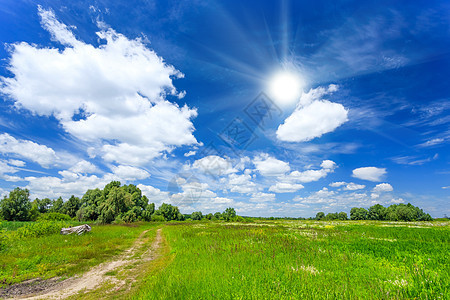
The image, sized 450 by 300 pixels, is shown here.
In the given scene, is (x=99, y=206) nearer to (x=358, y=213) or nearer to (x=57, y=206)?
(x=57, y=206)

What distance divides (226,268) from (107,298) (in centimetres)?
487

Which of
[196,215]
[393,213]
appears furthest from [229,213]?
[393,213]

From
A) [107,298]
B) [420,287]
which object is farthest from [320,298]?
[107,298]

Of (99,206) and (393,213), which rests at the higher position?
(393,213)

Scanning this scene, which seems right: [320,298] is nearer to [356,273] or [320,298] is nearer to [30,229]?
[356,273]

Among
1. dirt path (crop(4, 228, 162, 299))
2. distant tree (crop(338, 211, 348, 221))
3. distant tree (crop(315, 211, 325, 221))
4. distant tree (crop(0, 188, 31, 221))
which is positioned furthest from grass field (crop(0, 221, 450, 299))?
distant tree (crop(315, 211, 325, 221))

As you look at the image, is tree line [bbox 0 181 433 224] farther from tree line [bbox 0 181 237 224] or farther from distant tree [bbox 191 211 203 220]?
distant tree [bbox 191 211 203 220]

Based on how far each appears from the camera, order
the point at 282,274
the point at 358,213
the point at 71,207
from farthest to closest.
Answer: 1. the point at 358,213
2. the point at 71,207
3. the point at 282,274

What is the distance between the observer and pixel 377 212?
130 m

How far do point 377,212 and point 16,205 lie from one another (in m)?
205

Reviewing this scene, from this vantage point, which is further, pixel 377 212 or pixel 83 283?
pixel 377 212

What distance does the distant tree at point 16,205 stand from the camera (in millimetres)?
70125

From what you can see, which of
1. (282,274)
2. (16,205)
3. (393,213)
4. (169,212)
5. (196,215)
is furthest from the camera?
(196,215)

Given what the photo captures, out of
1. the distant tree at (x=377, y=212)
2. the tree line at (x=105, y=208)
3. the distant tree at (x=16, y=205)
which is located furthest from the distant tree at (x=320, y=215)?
the distant tree at (x=16, y=205)
